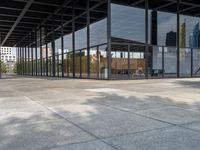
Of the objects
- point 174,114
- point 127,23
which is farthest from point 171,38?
point 174,114

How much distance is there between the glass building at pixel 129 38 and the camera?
917 inches

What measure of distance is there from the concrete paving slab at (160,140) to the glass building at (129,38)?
58.3 ft

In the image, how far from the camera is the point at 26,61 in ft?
180

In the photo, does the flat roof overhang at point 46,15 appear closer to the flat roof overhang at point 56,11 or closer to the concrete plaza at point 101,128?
the flat roof overhang at point 56,11

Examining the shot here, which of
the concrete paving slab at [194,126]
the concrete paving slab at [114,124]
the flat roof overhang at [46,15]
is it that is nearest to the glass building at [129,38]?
the flat roof overhang at [46,15]

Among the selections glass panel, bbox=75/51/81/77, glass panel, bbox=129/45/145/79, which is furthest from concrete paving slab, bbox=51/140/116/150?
glass panel, bbox=75/51/81/77

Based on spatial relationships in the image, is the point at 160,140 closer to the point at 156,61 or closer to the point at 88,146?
the point at 88,146

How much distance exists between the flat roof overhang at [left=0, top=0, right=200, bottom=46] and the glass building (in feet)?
0.31

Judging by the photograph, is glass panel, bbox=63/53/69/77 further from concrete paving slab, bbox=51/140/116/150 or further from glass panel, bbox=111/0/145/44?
concrete paving slab, bbox=51/140/116/150

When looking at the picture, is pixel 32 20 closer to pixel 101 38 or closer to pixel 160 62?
pixel 101 38

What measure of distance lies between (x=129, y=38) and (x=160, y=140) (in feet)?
66.8

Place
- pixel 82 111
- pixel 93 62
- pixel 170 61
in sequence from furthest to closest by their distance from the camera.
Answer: pixel 170 61 < pixel 93 62 < pixel 82 111

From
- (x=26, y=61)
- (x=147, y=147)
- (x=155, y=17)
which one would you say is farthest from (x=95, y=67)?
(x=26, y=61)

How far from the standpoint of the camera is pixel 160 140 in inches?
167
